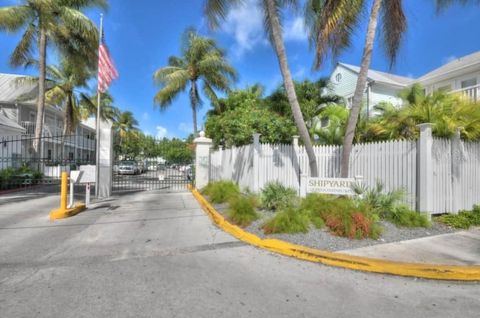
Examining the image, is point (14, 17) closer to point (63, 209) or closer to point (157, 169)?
point (157, 169)

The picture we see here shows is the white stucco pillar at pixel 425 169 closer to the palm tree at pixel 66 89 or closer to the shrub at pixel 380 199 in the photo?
the shrub at pixel 380 199

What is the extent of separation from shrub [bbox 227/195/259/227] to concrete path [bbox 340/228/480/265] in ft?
8.07

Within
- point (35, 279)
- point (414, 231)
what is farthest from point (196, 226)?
point (414, 231)

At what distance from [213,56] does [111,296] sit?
19.7 meters

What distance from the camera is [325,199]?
729 centimetres

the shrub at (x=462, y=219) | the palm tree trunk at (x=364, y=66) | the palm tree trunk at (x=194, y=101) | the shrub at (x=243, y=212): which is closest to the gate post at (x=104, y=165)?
the shrub at (x=243, y=212)

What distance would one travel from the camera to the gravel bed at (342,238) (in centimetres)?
572

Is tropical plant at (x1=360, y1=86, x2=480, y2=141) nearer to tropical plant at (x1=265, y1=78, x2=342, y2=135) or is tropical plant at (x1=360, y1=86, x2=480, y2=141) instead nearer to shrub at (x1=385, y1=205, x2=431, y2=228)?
shrub at (x1=385, y1=205, x2=431, y2=228)

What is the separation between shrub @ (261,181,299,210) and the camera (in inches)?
309

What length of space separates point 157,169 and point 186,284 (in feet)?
67.1

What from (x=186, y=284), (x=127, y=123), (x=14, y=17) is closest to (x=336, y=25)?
(x=186, y=284)

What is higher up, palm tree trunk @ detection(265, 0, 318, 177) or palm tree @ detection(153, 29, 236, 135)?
palm tree @ detection(153, 29, 236, 135)

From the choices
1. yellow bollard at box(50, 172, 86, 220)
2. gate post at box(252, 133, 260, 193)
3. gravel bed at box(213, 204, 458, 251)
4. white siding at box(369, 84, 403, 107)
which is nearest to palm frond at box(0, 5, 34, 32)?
yellow bollard at box(50, 172, 86, 220)

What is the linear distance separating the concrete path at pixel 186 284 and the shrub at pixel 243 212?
793 mm
